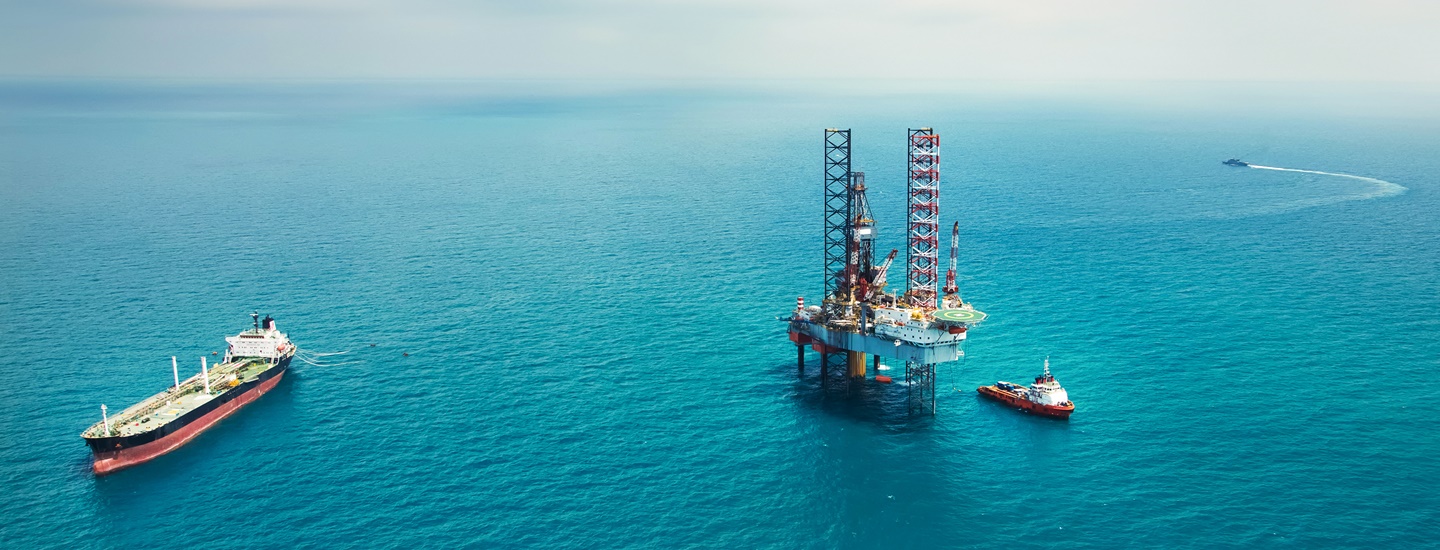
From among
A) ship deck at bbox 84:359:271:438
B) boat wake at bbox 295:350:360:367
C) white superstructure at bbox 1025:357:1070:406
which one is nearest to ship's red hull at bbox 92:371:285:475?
ship deck at bbox 84:359:271:438

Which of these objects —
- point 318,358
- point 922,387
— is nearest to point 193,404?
point 318,358

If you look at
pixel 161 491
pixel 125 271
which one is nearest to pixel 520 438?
pixel 161 491

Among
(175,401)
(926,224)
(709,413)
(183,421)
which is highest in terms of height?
(926,224)

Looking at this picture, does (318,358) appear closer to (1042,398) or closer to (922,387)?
(922,387)

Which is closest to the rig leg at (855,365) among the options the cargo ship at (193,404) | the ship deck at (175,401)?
the cargo ship at (193,404)

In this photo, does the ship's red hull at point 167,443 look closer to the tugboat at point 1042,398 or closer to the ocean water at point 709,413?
the ocean water at point 709,413

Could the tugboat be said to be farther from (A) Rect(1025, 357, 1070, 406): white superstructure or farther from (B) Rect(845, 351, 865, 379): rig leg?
(B) Rect(845, 351, 865, 379): rig leg
